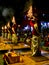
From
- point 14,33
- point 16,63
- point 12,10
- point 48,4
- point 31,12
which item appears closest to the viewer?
point 16,63

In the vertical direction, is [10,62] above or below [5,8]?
below

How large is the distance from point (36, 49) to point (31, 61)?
84 centimetres

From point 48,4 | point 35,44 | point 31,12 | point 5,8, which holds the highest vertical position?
point 5,8

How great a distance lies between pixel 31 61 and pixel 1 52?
A: 8.97 ft

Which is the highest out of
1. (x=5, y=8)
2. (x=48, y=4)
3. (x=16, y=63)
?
(x=5, y=8)

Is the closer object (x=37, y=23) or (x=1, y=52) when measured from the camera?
(x=37, y=23)

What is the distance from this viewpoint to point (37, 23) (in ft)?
21.5

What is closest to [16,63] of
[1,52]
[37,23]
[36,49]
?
[36,49]

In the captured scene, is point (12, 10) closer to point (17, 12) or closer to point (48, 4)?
point (17, 12)

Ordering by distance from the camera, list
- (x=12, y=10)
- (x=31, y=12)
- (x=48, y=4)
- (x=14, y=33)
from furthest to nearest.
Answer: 1. (x=12, y=10)
2. (x=14, y=33)
3. (x=48, y=4)
4. (x=31, y=12)

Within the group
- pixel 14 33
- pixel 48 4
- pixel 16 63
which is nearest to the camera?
pixel 16 63

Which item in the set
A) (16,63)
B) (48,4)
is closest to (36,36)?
(16,63)

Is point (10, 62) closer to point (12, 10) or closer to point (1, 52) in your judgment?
point (1, 52)

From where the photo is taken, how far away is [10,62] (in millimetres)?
5680
